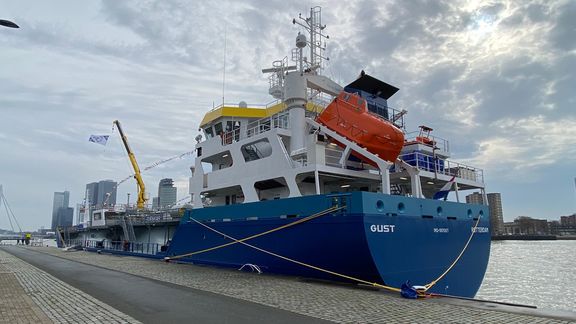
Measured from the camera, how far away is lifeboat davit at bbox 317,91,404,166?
13539mm

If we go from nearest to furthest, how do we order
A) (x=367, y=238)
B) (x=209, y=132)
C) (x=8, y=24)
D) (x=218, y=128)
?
(x=8, y=24) < (x=367, y=238) < (x=218, y=128) < (x=209, y=132)

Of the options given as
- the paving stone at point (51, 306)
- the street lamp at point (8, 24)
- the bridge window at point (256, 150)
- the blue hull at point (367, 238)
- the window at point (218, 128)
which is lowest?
the paving stone at point (51, 306)

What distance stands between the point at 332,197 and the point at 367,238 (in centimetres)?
153

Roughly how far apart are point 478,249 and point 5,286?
15.3 m

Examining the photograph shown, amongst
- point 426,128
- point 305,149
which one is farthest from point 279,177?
point 426,128

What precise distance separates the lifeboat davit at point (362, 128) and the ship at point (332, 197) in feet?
0.12

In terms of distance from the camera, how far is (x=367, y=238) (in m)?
10.7

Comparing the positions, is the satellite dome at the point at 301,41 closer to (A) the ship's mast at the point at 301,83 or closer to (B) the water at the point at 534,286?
(A) the ship's mast at the point at 301,83

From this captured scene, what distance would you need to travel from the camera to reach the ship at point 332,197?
37.2 ft

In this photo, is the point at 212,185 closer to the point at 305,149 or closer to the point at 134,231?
the point at 305,149

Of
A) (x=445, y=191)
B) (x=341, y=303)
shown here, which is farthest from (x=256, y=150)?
(x=341, y=303)

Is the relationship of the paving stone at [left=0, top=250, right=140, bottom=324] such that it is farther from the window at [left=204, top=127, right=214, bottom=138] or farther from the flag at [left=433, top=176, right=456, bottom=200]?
the flag at [left=433, top=176, right=456, bottom=200]

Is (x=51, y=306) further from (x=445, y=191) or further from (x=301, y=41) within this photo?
(x=445, y=191)

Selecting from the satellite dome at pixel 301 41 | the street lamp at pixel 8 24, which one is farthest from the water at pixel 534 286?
the street lamp at pixel 8 24
